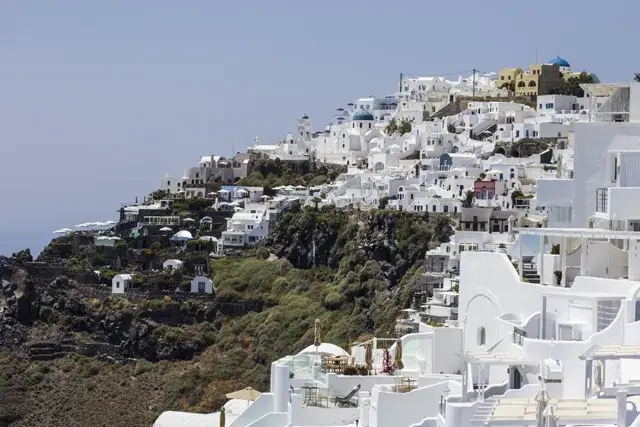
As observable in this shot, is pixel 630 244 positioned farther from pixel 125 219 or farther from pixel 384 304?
pixel 125 219

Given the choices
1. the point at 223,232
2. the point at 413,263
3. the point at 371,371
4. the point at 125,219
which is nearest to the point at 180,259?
the point at 223,232

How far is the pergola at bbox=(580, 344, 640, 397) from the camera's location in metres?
20.0

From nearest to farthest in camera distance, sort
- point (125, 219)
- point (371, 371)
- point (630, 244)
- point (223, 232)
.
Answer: point (630, 244)
point (371, 371)
point (223, 232)
point (125, 219)

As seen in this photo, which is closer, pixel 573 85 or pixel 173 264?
pixel 173 264

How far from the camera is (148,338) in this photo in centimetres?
7819

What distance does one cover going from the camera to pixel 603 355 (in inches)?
789

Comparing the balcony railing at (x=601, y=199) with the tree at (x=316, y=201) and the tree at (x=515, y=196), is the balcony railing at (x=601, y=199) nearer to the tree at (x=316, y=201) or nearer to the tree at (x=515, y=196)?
the tree at (x=515, y=196)

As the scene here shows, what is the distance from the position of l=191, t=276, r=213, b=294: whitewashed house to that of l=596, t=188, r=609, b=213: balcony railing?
56061 millimetres

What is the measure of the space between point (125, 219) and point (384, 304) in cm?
3657

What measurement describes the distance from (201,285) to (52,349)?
8.94 meters

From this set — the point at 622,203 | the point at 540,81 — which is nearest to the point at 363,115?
the point at 540,81

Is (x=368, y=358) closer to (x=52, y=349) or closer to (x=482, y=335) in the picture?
(x=482, y=335)

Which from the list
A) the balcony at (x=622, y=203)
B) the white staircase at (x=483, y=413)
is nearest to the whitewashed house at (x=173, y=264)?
the balcony at (x=622, y=203)

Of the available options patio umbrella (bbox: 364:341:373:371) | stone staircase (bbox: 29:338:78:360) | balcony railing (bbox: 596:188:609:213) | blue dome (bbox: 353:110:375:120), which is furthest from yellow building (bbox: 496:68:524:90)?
balcony railing (bbox: 596:188:609:213)
